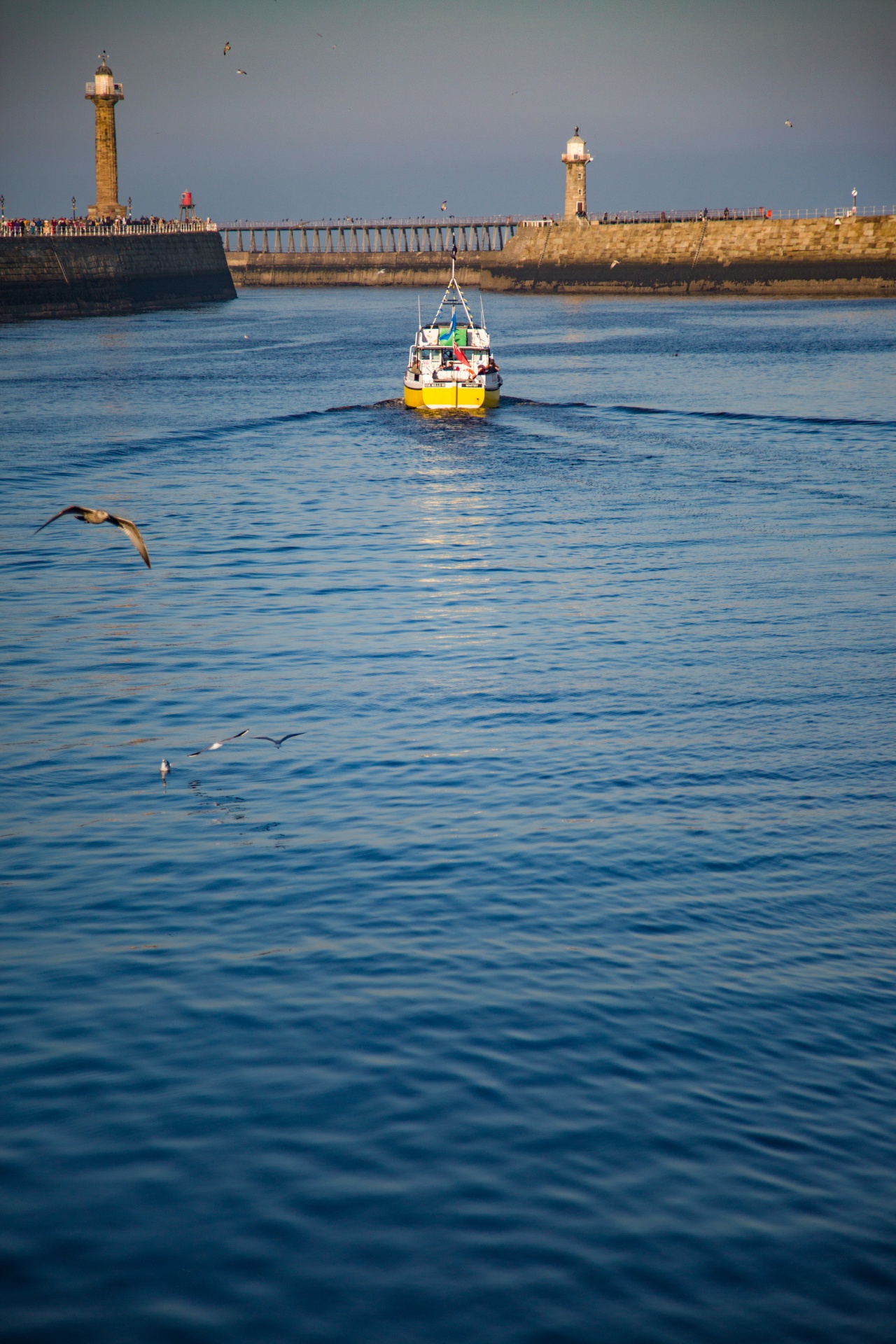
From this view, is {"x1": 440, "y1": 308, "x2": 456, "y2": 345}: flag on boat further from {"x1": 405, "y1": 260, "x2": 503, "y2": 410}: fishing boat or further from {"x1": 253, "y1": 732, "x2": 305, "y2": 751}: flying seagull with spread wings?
{"x1": 253, "y1": 732, "x2": 305, "y2": 751}: flying seagull with spread wings

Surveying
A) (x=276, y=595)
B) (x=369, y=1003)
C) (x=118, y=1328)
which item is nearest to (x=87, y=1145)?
(x=118, y=1328)

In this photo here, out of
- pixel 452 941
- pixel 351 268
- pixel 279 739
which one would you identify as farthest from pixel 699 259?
pixel 452 941

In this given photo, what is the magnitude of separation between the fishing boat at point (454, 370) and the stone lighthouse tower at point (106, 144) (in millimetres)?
74080

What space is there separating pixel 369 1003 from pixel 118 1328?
10.9 feet

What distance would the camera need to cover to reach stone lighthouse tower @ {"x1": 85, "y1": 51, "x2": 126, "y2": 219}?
11100 centimetres

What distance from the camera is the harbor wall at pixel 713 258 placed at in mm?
106250

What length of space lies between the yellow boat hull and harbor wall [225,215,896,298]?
70.2m

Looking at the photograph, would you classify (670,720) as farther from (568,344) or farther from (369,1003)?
(568,344)

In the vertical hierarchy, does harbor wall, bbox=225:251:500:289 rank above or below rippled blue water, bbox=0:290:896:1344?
above

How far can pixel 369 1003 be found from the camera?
31.6ft

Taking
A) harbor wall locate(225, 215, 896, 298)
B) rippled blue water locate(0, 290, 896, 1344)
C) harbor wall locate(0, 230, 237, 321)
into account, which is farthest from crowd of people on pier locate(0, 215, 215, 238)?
rippled blue water locate(0, 290, 896, 1344)

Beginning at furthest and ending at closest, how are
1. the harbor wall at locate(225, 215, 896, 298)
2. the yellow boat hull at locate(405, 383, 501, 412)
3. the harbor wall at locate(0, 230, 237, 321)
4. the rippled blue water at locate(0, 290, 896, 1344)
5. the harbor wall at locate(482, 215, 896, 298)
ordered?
the harbor wall at locate(225, 215, 896, 298) < the harbor wall at locate(482, 215, 896, 298) < the harbor wall at locate(0, 230, 237, 321) < the yellow boat hull at locate(405, 383, 501, 412) < the rippled blue water at locate(0, 290, 896, 1344)

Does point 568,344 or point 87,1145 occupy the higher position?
point 568,344

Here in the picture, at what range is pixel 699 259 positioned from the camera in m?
117
